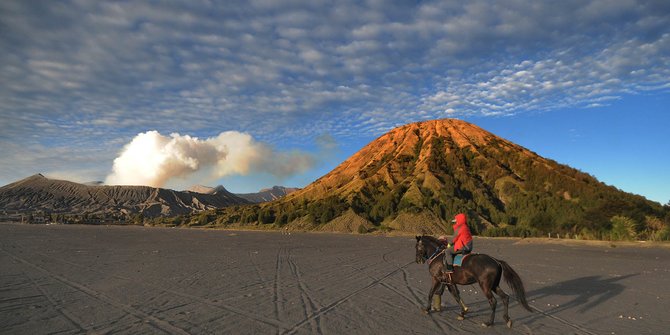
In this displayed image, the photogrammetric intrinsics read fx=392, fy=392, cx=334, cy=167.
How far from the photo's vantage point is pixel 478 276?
34.7 feet

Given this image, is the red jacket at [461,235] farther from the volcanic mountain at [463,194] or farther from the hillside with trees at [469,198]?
the volcanic mountain at [463,194]

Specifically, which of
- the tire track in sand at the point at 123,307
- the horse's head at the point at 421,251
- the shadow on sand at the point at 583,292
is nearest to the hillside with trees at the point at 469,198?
the shadow on sand at the point at 583,292

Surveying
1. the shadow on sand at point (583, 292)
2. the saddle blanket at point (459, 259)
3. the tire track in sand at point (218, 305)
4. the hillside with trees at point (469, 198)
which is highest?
the hillside with trees at point (469, 198)

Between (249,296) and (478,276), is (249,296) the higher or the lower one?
the lower one

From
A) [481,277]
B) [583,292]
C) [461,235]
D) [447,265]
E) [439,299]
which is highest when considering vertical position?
[461,235]

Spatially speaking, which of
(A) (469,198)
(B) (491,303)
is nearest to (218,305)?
(B) (491,303)

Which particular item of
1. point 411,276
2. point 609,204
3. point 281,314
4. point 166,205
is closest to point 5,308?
point 281,314

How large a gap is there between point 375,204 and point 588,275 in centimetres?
6602

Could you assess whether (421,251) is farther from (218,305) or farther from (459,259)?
(218,305)

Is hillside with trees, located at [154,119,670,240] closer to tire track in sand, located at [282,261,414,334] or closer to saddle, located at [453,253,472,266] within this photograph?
tire track in sand, located at [282,261,414,334]

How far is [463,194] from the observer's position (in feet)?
285

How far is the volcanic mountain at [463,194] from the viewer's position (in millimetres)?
70375

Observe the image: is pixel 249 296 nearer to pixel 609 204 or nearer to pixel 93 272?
pixel 93 272

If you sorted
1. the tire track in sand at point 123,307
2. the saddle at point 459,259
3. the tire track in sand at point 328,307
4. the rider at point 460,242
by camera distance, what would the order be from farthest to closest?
the rider at point 460,242, the saddle at point 459,259, the tire track in sand at point 328,307, the tire track in sand at point 123,307
